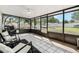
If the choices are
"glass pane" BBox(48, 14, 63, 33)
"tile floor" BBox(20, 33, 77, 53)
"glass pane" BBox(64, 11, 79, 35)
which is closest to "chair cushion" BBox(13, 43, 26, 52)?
"tile floor" BBox(20, 33, 77, 53)

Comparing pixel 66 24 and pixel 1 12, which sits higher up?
pixel 1 12

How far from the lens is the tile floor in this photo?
2.11m

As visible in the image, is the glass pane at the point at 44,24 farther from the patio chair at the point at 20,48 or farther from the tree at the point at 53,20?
the patio chair at the point at 20,48

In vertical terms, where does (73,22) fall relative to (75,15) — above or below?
below

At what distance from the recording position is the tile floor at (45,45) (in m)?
2.11

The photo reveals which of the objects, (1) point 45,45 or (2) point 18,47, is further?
(1) point 45,45

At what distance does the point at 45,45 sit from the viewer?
2.33 meters

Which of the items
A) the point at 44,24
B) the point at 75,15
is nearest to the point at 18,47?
the point at 44,24

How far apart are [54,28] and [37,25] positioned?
49 cm

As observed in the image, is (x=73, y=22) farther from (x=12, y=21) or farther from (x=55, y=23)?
(x=12, y=21)

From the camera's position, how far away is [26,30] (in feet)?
7.54

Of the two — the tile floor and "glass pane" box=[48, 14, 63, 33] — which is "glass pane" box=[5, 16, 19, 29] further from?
"glass pane" box=[48, 14, 63, 33]
